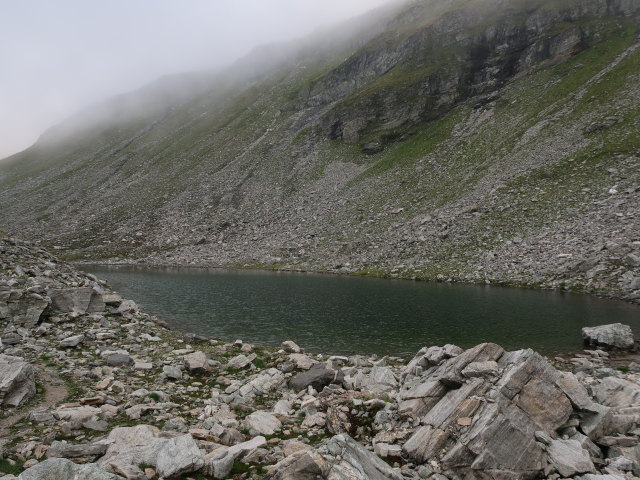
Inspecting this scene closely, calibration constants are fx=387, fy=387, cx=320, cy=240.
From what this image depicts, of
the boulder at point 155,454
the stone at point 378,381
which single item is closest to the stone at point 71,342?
the boulder at point 155,454

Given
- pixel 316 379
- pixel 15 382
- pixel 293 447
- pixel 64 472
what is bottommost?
pixel 316 379

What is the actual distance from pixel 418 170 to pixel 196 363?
9641 centimetres

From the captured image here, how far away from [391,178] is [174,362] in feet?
312

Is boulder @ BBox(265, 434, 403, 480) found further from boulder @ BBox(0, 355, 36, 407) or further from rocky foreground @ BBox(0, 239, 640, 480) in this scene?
boulder @ BBox(0, 355, 36, 407)

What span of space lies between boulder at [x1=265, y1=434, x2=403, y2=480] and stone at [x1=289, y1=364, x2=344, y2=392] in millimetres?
7854

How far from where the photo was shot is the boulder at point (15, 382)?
14.2 metres

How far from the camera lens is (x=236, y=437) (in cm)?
1276

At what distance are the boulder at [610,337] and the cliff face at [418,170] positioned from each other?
19140 millimetres

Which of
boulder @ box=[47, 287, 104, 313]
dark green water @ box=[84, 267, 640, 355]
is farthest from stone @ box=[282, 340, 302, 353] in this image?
boulder @ box=[47, 287, 104, 313]

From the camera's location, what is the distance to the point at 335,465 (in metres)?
9.79

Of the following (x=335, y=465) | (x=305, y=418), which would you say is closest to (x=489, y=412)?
(x=335, y=465)

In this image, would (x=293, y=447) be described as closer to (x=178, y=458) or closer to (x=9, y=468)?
(x=178, y=458)

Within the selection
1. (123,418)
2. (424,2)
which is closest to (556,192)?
(123,418)

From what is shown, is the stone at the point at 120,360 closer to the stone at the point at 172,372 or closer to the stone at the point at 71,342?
the stone at the point at 172,372
